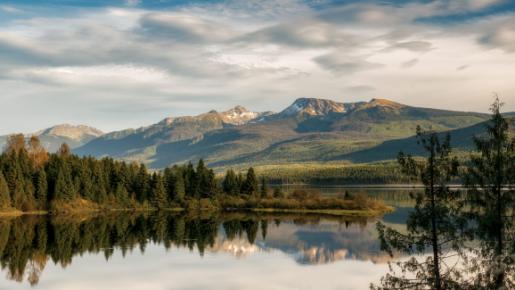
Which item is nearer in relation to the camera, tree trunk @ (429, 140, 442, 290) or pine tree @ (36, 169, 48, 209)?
tree trunk @ (429, 140, 442, 290)

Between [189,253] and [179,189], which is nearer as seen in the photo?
[189,253]

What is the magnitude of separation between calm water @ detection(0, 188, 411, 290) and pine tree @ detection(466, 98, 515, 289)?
28.3m

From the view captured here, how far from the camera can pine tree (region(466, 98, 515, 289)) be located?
3603cm

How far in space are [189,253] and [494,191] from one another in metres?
59.7

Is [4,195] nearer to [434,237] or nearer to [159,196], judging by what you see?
[159,196]

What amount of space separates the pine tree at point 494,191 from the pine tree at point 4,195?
129 metres

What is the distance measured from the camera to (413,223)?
3862cm

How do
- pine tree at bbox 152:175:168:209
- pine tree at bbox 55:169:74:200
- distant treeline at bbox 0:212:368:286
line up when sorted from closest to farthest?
distant treeline at bbox 0:212:368:286, pine tree at bbox 55:169:74:200, pine tree at bbox 152:175:168:209

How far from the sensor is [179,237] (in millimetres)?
106625

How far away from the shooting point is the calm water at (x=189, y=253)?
220ft

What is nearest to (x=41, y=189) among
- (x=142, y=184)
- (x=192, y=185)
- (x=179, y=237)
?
(x=142, y=184)

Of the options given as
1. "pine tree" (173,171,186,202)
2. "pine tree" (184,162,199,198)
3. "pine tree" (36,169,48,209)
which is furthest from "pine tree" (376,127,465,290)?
"pine tree" (184,162,199,198)

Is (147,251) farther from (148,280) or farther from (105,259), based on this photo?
(148,280)

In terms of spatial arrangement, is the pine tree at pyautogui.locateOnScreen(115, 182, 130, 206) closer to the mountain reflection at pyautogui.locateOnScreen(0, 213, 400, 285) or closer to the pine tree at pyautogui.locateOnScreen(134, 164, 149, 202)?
the pine tree at pyautogui.locateOnScreen(134, 164, 149, 202)
